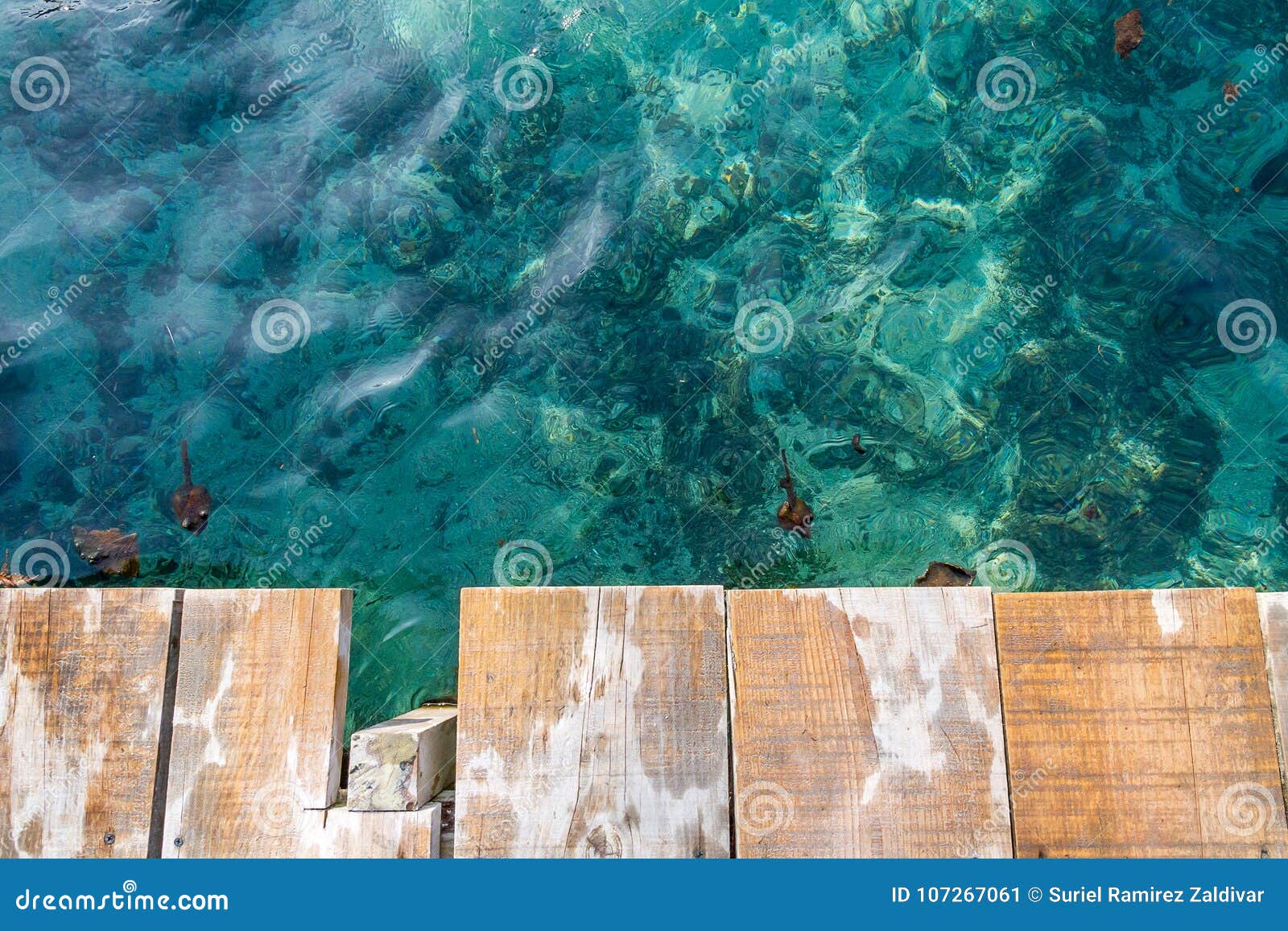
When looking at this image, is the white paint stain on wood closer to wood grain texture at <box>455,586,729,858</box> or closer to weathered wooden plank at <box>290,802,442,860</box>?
wood grain texture at <box>455,586,729,858</box>

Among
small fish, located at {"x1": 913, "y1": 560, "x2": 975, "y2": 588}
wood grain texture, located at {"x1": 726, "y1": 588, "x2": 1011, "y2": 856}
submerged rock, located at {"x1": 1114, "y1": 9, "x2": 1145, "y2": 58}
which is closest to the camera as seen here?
wood grain texture, located at {"x1": 726, "y1": 588, "x2": 1011, "y2": 856}

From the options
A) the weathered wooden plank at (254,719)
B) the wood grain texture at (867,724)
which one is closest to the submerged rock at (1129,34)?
the wood grain texture at (867,724)

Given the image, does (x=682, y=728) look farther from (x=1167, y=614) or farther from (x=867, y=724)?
(x=1167, y=614)

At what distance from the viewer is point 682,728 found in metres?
2.82

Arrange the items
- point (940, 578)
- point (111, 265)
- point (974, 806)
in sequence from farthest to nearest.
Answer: point (111, 265), point (940, 578), point (974, 806)

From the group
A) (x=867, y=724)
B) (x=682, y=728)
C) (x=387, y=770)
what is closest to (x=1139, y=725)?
(x=867, y=724)

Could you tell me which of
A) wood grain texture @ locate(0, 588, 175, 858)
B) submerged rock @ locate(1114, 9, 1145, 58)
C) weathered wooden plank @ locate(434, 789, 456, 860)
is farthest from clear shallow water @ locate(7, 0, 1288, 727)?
wood grain texture @ locate(0, 588, 175, 858)

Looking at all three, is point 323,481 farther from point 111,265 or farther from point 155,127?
point 155,127

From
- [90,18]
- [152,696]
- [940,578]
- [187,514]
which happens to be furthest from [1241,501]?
[90,18]

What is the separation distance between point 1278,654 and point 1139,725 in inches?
21.6

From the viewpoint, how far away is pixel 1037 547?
12.5 ft

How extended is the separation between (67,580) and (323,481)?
118cm

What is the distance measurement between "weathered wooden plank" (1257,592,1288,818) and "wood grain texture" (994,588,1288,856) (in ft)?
0.19

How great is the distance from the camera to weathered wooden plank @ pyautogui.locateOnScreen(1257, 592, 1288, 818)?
9.42 feet
